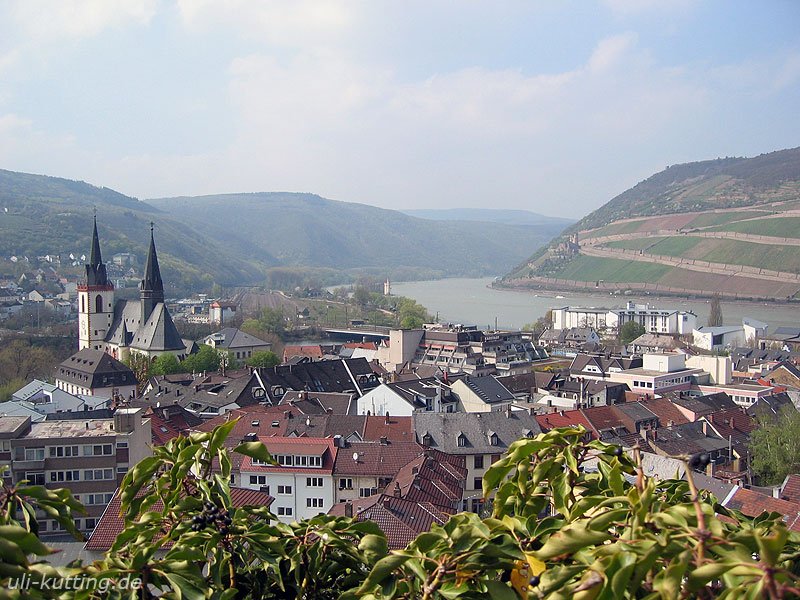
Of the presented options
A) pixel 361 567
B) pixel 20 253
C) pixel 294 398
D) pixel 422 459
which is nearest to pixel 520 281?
pixel 20 253

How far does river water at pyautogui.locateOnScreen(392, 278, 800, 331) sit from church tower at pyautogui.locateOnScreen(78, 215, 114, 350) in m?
33.5

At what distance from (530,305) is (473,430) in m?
82.0

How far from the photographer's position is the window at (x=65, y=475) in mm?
13992

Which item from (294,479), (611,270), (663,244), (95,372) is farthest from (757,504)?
Answer: (663,244)

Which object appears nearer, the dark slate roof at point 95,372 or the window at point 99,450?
the window at point 99,450

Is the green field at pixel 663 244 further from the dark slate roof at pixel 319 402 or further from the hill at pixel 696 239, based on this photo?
the dark slate roof at pixel 319 402

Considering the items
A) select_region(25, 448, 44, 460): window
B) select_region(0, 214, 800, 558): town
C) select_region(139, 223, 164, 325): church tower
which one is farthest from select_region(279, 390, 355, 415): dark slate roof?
select_region(139, 223, 164, 325): church tower

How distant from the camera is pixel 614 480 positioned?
2129 mm

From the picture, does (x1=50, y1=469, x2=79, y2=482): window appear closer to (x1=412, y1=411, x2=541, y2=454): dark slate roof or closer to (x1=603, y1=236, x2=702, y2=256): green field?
(x1=412, y1=411, x2=541, y2=454): dark slate roof

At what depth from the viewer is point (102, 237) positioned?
11575 cm

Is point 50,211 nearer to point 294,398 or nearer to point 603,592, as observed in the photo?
point 294,398

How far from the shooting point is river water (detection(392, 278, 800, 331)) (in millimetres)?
75875

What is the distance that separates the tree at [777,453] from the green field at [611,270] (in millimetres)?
93729

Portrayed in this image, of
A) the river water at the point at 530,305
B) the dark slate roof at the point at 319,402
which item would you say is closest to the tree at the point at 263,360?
the dark slate roof at the point at 319,402
